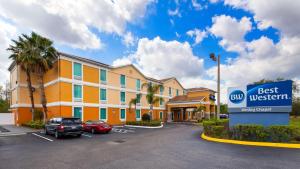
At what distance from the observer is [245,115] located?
13.0 m

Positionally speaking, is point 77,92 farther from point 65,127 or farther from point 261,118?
point 261,118

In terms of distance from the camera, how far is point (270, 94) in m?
12.0

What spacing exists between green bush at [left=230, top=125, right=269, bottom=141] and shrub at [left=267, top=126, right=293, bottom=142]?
0.96 ft

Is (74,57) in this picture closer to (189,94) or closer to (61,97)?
(61,97)

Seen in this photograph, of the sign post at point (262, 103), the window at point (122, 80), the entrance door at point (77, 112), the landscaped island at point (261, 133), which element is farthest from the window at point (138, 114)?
the landscaped island at point (261, 133)

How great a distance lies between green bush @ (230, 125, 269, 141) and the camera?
35.3ft

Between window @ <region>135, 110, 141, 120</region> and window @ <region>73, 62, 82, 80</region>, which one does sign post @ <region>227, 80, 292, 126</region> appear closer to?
window @ <region>73, 62, 82, 80</region>

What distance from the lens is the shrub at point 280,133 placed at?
33.3 ft

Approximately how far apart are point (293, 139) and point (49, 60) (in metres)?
24.9

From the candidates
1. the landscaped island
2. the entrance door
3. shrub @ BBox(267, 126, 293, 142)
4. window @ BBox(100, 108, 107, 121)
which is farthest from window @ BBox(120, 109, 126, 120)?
shrub @ BBox(267, 126, 293, 142)

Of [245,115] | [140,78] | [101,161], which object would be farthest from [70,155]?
[140,78]

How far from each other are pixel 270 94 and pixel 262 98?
54 cm

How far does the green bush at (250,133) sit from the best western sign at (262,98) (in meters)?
1.90

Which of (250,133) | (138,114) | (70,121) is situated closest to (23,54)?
(70,121)
